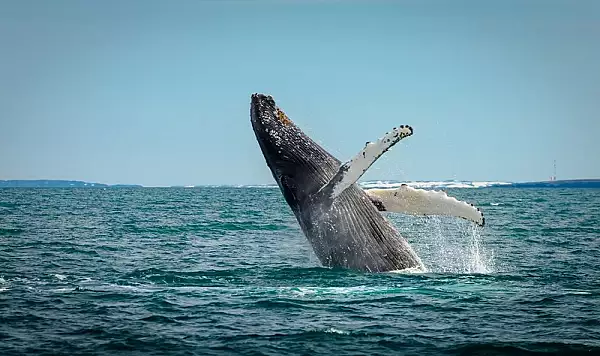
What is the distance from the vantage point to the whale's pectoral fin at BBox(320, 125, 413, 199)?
11.2 m

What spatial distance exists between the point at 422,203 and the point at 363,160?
211cm

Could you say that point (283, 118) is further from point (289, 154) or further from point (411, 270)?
point (411, 270)

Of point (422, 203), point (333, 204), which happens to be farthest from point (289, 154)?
point (422, 203)

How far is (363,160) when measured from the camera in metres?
11.5

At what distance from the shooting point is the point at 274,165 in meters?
13.4

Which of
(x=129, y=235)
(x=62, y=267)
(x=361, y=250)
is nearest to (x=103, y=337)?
(x=361, y=250)

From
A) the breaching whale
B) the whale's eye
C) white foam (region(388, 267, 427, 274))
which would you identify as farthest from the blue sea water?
the whale's eye

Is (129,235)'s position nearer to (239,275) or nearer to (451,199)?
(239,275)

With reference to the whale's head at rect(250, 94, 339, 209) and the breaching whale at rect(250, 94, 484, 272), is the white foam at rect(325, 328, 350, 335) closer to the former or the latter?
the breaching whale at rect(250, 94, 484, 272)

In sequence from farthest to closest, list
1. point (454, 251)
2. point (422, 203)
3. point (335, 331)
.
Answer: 1. point (454, 251)
2. point (422, 203)
3. point (335, 331)

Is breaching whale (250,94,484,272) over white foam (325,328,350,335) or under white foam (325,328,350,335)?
over

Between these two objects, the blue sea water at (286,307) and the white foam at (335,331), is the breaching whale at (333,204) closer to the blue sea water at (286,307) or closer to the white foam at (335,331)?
the blue sea water at (286,307)

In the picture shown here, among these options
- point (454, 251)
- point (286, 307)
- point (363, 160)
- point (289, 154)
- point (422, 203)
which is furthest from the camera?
point (454, 251)

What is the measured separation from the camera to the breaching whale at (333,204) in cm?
1284
